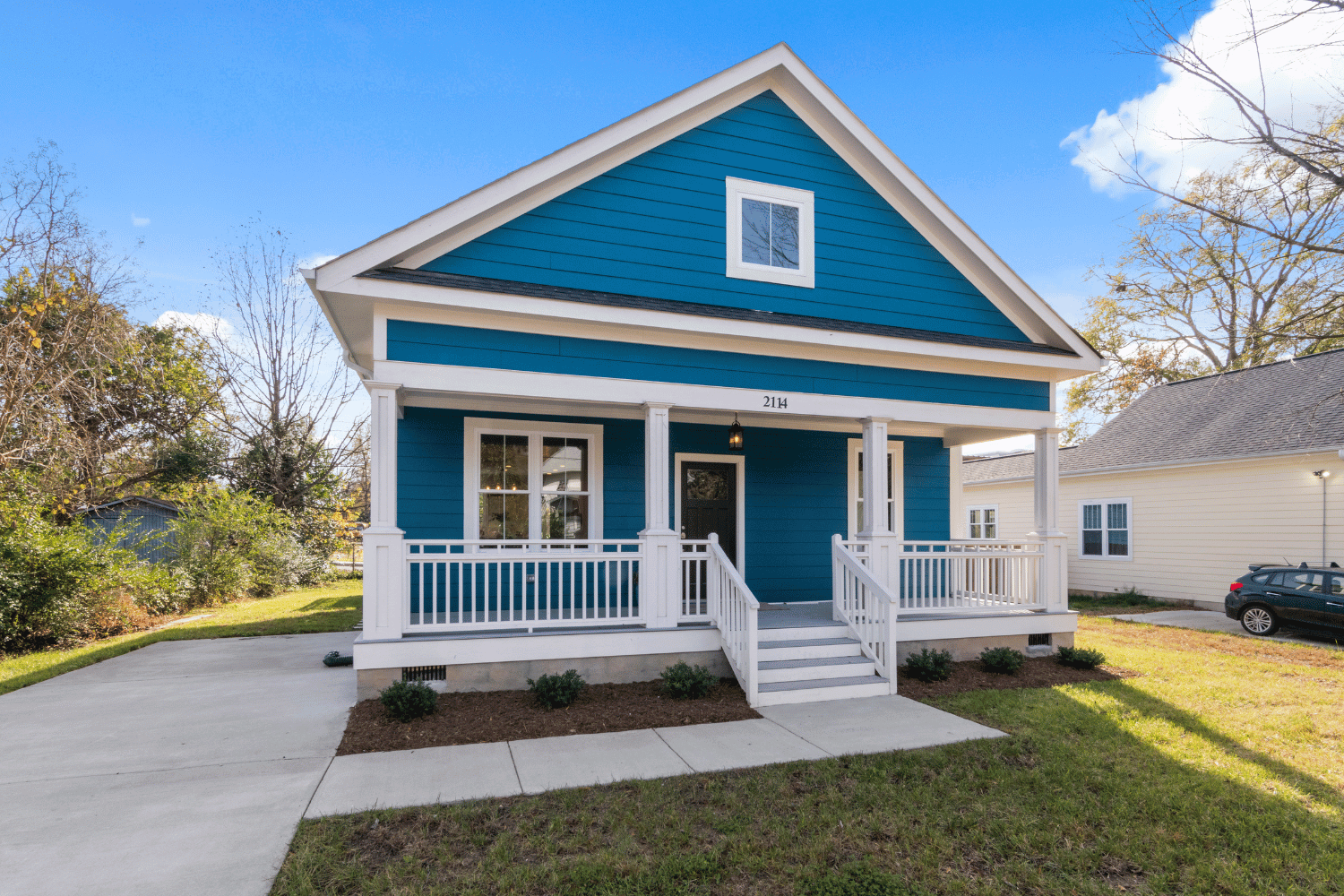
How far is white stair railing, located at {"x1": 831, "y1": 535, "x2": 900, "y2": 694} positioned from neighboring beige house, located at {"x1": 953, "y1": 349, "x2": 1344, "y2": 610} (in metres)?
3.76

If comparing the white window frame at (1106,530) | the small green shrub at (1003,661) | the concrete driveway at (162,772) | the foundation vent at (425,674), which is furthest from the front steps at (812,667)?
the white window frame at (1106,530)

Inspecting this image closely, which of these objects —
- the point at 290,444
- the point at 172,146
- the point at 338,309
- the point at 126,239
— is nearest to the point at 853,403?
the point at 338,309

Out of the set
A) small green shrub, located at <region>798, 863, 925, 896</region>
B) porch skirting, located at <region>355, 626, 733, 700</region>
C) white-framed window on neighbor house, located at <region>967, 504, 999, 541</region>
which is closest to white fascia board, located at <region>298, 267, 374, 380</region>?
porch skirting, located at <region>355, 626, 733, 700</region>

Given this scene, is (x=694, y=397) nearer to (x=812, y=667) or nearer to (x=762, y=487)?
(x=762, y=487)

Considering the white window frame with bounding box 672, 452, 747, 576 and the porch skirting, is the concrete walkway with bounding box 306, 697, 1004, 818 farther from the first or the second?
the white window frame with bounding box 672, 452, 747, 576

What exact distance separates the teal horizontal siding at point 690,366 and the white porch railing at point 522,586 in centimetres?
187

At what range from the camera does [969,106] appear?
11.5 metres

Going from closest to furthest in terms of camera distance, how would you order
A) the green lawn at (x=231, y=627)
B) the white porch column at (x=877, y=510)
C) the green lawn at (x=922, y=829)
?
the green lawn at (x=922, y=829) < the white porch column at (x=877, y=510) < the green lawn at (x=231, y=627)

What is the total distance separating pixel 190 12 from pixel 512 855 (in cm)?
1369

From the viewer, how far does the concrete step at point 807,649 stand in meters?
7.32

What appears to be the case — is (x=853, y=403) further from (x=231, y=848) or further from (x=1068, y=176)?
(x=231, y=848)

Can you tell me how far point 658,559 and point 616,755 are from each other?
91.4 inches

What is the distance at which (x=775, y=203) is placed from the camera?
27.8 ft

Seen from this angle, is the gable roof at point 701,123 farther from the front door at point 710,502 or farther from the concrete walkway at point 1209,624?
the concrete walkway at point 1209,624
